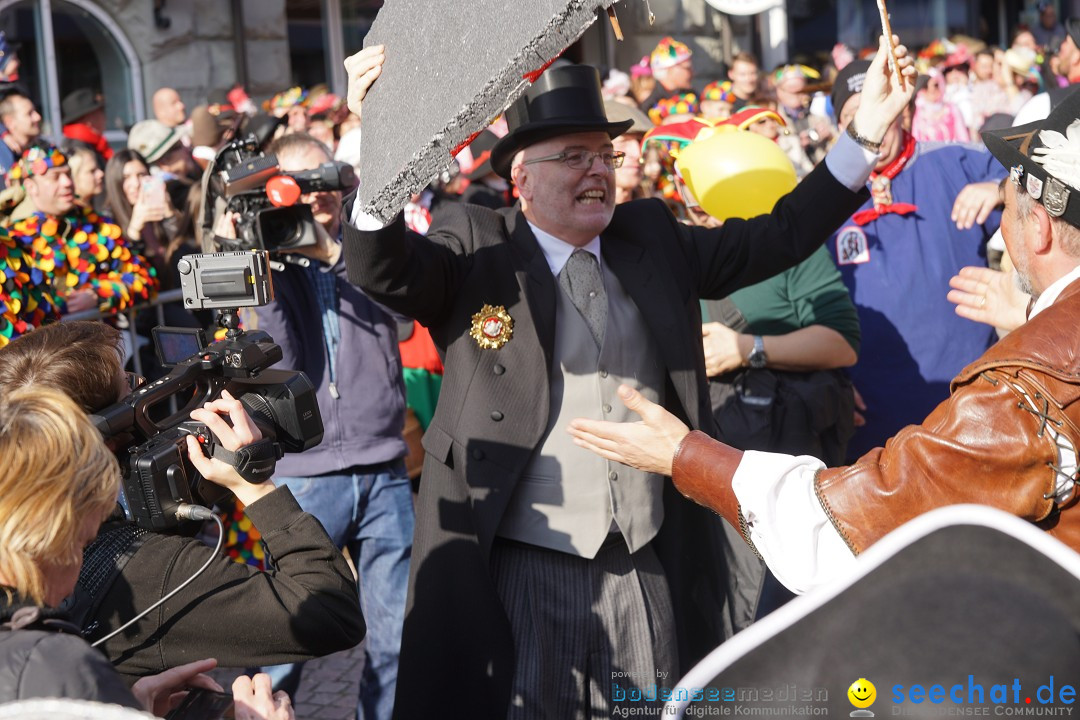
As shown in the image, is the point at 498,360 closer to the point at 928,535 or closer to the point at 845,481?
the point at 845,481

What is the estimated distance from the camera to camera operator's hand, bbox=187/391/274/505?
2.18 meters

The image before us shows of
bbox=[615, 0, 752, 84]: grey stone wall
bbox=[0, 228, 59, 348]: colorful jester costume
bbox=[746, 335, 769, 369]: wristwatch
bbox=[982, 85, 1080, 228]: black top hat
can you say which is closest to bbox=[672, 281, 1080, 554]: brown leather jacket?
bbox=[982, 85, 1080, 228]: black top hat

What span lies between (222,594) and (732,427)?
2137 mm

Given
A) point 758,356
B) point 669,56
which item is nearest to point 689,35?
point 669,56

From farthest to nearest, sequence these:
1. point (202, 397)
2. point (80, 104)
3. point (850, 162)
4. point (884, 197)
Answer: point (80, 104) < point (884, 197) < point (850, 162) < point (202, 397)

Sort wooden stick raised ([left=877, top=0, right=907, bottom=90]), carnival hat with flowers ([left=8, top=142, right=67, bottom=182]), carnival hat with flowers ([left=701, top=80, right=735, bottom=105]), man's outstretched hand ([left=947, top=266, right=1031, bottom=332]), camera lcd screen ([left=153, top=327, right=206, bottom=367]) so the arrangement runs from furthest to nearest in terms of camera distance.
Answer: carnival hat with flowers ([left=701, top=80, right=735, bottom=105]), carnival hat with flowers ([left=8, top=142, right=67, bottom=182]), wooden stick raised ([left=877, top=0, right=907, bottom=90]), man's outstretched hand ([left=947, top=266, right=1031, bottom=332]), camera lcd screen ([left=153, top=327, right=206, bottom=367])

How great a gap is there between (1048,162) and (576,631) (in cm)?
163

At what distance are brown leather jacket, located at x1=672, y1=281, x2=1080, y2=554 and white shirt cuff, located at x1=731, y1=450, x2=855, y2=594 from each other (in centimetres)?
3

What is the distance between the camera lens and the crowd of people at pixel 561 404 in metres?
1.96

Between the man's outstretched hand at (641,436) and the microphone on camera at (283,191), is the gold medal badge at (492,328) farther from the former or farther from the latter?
the microphone on camera at (283,191)

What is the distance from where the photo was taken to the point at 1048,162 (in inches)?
83.7

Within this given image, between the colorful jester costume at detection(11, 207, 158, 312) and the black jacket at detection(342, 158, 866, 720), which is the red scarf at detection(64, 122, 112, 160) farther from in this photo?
the black jacket at detection(342, 158, 866, 720)

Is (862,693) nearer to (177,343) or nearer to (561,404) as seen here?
(177,343)

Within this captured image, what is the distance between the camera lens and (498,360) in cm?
305
